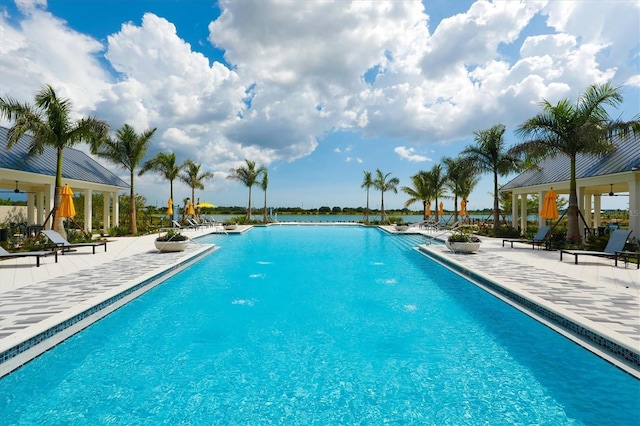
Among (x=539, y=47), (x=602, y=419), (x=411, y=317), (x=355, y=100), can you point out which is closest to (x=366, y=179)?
(x=355, y=100)

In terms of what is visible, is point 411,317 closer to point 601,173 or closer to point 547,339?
point 547,339

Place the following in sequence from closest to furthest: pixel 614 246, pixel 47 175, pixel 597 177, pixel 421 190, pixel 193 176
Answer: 1. pixel 614 246
2. pixel 597 177
3. pixel 47 175
4. pixel 193 176
5. pixel 421 190

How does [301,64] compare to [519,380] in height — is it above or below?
above

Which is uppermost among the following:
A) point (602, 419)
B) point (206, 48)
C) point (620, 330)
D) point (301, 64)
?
point (206, 48)

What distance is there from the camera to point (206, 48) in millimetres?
18219

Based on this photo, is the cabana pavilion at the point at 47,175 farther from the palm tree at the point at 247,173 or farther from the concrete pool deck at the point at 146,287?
the palm tree at the point at 247,173

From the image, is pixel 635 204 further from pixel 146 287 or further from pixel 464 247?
pixel 146 287

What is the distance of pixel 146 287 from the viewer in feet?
24.2

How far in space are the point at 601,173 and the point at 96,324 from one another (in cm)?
1680

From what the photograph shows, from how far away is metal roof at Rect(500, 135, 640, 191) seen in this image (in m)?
12.2

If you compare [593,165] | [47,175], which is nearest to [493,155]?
[593,165]

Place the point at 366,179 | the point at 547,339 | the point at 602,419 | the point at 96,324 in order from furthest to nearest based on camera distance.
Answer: the point at 366,179 < the point at 96,324 < the point at 547,339 < the point at 602,419

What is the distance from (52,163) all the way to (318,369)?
17.7m

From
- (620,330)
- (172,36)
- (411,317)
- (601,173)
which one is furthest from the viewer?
(172,36)
